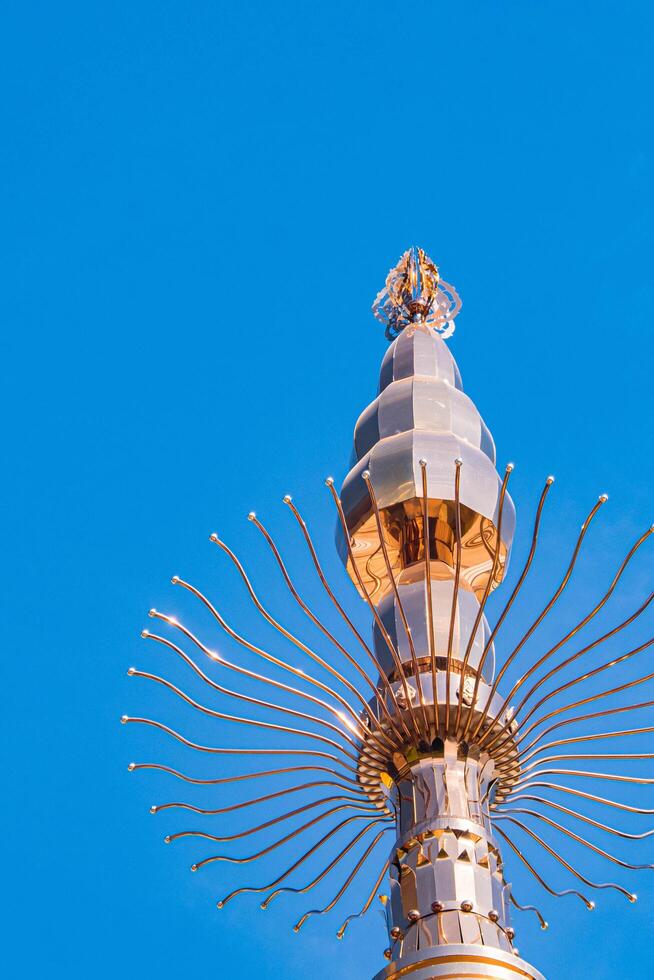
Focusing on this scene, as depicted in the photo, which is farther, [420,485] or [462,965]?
[420,485]

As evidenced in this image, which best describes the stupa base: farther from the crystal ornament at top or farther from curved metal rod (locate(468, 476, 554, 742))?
the crystal ornament at top

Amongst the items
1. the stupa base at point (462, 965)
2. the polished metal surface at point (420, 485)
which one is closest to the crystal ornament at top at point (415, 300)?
the polished metal surface at point (420, 485)

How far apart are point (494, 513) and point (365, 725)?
2.22 meters

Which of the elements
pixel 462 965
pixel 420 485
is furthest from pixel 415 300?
pixel 462 965

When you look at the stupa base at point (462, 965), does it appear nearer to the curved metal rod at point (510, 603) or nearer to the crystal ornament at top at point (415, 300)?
the curved metal rod at point (510, 603)

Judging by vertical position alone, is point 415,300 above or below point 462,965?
above

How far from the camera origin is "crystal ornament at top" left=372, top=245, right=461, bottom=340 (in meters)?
14.6

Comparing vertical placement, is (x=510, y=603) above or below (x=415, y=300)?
below

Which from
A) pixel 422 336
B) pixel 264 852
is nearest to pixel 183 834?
pixel 264 852

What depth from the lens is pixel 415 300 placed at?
577 inches

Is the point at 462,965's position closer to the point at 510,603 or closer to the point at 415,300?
the point at 510,603

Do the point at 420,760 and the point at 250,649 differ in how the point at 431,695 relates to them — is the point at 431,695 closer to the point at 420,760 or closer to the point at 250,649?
the point at 420,760

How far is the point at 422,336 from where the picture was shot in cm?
1402

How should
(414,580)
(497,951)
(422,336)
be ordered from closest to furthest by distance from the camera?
(497,951)
(414,580)
(422,336)
